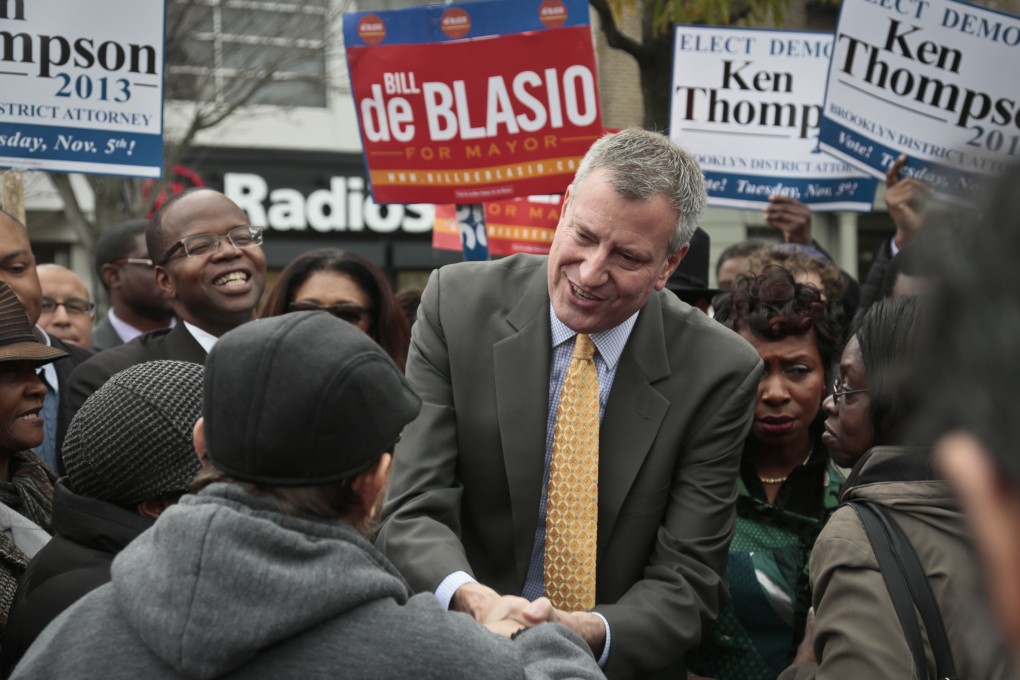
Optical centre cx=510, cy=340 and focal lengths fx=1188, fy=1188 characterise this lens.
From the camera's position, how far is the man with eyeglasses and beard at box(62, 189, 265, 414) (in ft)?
14.4

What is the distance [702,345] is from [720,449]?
285 millimetres

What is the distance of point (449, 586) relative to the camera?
276cm

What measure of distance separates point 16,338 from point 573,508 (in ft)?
5.45

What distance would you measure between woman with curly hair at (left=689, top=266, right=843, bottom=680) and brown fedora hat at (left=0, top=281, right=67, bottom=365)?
81.1 inches

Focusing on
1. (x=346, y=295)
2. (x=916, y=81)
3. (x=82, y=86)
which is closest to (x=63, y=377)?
(x=346, y=295)

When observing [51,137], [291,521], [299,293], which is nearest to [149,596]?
[291,521]

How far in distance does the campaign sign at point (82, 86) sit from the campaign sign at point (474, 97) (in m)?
1.00

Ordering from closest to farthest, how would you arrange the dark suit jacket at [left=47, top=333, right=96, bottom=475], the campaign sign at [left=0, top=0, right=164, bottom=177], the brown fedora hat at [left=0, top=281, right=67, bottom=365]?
the brown fedora hat at [left=0, top=281, right=67, bottom=365]
the dark suit jacket at [left=47, top=333, right=96, bottom=475]
the campaign sign at [left=0, top=0, right=164, bottom=177]

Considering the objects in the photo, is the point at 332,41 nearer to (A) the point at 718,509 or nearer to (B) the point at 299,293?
(B) the point at 299,293

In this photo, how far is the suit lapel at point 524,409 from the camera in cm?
302

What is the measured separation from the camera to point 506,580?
3074mm

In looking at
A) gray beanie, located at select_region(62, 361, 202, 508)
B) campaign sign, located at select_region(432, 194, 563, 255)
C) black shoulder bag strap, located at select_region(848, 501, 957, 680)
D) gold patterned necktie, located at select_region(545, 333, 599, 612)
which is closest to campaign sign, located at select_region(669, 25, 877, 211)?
campaign sign, located at select_region(432, 194, 563, 255)

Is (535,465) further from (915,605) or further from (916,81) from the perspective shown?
(916,81)

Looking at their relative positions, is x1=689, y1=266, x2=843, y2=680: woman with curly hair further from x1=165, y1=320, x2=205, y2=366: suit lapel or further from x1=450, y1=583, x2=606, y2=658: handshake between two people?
x1=165, y1=320, x2=205, y2=366: suit lapel
